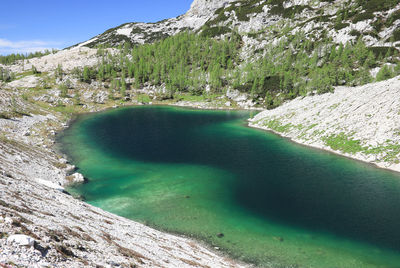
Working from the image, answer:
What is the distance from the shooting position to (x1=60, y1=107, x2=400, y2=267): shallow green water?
35.1m

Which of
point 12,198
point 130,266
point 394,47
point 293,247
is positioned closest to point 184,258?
point 130,266

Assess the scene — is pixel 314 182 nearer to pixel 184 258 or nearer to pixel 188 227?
pixel 188 227

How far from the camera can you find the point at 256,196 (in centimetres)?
5012

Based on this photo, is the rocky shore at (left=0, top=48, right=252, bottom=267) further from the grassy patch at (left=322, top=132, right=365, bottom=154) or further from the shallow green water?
the grassy patch at (left=322, top=132, right=365, bottom=154)

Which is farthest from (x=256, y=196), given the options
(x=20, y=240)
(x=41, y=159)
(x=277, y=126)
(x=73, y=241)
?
(x=277, y=126)

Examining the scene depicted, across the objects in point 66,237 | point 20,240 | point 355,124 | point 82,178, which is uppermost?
point 355,124

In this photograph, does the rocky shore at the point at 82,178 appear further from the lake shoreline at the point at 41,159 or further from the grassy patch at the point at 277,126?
the lake shoreline at the point at 41,159

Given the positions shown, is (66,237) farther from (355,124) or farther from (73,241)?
(355,124)

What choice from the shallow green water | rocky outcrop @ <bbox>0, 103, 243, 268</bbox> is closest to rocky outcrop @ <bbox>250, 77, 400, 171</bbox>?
the shallow green water

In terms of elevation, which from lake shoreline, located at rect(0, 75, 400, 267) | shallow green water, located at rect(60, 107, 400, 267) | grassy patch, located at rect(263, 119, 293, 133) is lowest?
shallow green water, located at rect(60, 107, 400, 267)

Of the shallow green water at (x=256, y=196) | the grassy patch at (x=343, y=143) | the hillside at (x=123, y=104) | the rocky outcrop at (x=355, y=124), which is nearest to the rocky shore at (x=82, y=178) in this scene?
the grassy patch at (x=343, y=143)

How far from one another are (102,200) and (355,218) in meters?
48.3

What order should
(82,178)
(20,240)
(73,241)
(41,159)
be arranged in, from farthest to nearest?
(41,159) → (82,178) → (73,241) → (20,240)

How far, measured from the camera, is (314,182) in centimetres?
5638
